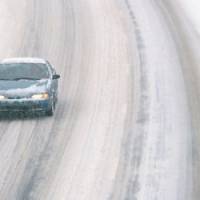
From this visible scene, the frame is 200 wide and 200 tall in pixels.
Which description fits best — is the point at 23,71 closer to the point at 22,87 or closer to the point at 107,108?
the point at 22,87

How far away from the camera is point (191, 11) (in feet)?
118

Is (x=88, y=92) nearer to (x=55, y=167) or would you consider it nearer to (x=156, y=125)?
(x=156, y=125)

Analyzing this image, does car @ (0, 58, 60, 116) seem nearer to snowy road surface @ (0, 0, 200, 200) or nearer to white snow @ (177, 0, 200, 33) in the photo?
snowy road surface @ (0, 0, 200, 200)

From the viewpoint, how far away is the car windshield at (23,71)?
23.4 meters

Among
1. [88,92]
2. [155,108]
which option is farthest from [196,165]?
[88,92]

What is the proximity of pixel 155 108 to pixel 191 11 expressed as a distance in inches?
512

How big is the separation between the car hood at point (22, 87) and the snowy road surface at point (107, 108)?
80 cm

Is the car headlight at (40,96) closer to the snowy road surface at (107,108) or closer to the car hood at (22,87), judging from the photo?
the car hood at (22,87)

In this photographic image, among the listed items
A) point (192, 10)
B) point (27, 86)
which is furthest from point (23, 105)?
point (192, 10)

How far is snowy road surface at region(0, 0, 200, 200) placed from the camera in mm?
18219

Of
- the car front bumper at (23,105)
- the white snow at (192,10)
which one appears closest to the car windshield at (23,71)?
the car front bumper at (23,105)

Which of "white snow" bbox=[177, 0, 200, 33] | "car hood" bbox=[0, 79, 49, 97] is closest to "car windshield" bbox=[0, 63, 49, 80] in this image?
"car hood" bbox=[0, 79, 49, 97]

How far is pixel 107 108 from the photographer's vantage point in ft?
78.6

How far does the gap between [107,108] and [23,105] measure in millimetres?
2807
